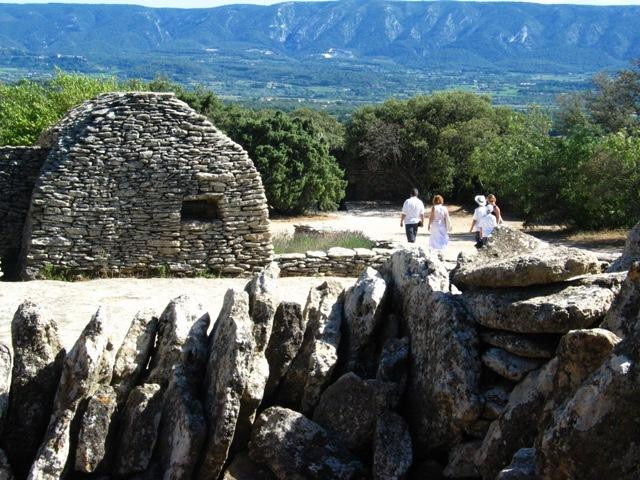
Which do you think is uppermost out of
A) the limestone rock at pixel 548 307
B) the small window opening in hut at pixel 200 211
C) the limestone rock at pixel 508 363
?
the limestone rock at pixel 548 307

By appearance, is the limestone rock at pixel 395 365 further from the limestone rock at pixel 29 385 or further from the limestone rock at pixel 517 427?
the limestone rock at pixel 29 385

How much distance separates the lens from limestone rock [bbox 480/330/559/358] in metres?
5.46

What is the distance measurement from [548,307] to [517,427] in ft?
2.64

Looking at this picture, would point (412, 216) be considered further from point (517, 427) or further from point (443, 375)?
point (517, 427)

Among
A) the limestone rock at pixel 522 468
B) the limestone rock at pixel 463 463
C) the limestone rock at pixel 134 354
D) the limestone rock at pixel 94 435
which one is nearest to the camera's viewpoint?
the limestone rock at pixel 522 468

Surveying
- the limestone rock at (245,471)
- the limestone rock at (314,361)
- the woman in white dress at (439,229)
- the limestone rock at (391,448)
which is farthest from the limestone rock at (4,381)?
the woman in white dress at (439,229)

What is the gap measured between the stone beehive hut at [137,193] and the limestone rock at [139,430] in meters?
10.3

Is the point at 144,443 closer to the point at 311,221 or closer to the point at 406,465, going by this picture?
the point at 406,465

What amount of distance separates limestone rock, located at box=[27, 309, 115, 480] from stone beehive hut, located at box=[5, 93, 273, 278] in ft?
32.3

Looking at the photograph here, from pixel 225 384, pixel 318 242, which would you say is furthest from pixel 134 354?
pixel 318 242

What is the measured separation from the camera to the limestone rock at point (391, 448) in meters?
5.61

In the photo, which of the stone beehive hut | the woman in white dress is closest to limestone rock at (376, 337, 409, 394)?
the woman in white dress

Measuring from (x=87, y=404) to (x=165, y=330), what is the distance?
3.31 ft

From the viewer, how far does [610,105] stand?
56.5 metres
